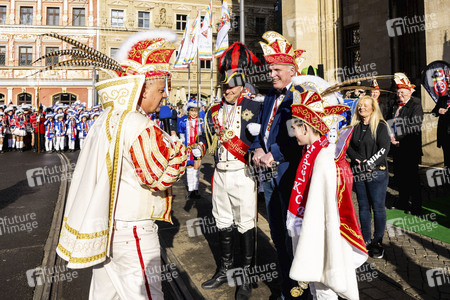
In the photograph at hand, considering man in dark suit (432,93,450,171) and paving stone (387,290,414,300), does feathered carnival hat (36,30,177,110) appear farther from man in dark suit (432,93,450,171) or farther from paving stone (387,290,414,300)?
man in dark suit (432,93,450,171)

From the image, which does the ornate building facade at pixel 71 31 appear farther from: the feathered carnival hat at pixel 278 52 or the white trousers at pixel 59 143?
the feathered carnival hat at pixel 278 52

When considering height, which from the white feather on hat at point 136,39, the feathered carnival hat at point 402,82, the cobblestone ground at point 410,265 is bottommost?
the cobblestone ground at point 410,265

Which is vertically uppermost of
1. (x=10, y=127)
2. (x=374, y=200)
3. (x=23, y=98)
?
(x=23, y=98)

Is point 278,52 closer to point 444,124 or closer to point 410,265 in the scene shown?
point 410,265

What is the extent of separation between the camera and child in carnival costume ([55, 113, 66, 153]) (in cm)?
1873

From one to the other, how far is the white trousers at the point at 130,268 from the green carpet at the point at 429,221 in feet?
14.4

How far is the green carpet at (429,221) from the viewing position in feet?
17.1

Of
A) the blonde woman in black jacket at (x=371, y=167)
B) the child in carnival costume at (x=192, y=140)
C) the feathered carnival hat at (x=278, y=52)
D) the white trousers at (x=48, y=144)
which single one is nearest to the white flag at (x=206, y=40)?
the child in carnival costume at (x=192, y=140)

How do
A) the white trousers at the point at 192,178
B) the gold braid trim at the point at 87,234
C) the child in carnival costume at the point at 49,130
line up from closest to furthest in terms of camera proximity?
the gold braid trim at the point at 87,234 → the white trousers at the point at 192,178 → the child in carnival costume at the point at 49,130

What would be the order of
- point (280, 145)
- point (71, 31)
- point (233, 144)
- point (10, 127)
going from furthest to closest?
1. point (71, 31)
2. point (10, 127)
3. point (233, 144)
4. point (280, 145)

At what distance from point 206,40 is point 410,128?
11214 mm

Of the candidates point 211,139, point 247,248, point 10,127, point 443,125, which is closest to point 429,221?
point 443,125

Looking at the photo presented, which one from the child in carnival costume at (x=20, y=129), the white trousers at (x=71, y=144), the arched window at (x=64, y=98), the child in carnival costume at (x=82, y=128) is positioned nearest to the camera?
the white trousers at (x=71, y=144)

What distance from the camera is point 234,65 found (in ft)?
11.8
